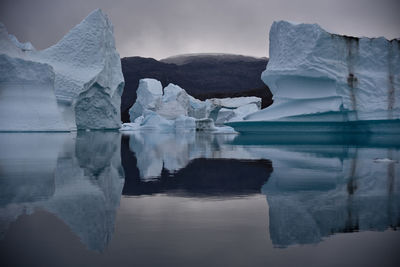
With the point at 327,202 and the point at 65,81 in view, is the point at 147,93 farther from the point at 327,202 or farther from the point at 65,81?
the point at 327,202

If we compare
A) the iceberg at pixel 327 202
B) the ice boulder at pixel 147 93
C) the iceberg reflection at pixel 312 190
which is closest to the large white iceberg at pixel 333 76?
the iceberg reflection at pixel 312 190

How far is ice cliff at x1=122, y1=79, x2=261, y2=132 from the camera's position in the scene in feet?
113

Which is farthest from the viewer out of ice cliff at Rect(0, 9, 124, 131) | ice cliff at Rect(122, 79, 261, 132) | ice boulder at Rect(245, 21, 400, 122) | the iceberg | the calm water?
ice cliff at Rect(122, 79, 261, 132)

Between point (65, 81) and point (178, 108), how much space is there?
17167mm

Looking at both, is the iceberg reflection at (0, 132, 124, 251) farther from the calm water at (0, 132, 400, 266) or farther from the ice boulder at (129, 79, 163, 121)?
the ice boulder at (129, 79, 163, 121)

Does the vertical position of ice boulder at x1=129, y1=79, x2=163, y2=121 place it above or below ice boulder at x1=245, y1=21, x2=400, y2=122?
below

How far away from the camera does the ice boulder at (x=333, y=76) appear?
16281mm

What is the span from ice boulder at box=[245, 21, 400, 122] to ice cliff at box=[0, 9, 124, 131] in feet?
34.6

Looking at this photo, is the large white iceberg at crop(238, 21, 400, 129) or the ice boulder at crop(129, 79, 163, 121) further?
the ice boulder at crop(129, 79, 163, 121)

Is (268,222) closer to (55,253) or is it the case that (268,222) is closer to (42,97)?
(55,253)

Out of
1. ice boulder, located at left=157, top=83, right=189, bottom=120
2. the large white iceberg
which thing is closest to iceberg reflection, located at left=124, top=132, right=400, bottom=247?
the large white iceberg

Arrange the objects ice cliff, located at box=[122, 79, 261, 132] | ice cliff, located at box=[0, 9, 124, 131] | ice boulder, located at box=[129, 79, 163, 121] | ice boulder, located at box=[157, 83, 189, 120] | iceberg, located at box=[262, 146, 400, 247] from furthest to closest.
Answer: ice boulder, located at box=[129, 79, 163, 121] < ice boulder, located at box=[157, 83, 189, 120] < ice cliff, located at box=[122, 79, 261, 132] < ice cliff, located at box=[0, 9, 124, 131] < iceberg, located at box=[262, 146, 400, 247]

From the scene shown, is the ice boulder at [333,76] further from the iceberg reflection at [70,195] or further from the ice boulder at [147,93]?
the ice boulder at [147,93]

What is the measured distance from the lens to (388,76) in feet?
55.7
